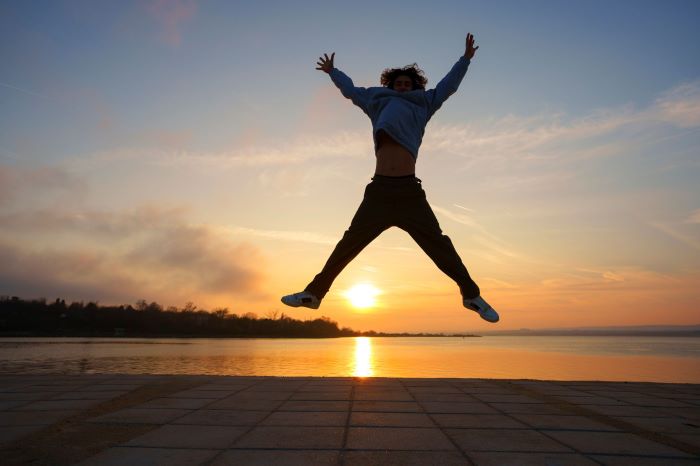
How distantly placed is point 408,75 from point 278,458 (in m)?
3.81

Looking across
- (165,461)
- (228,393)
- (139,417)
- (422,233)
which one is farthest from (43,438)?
(422,233)

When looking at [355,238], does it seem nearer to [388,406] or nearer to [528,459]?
[388,406]

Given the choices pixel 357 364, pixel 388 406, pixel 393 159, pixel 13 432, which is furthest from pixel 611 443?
pixel 357 364

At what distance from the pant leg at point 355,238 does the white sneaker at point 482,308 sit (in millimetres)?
1134

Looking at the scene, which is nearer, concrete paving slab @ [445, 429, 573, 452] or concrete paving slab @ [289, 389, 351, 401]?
concrete paving slab @ [445, 429, 573, 452]

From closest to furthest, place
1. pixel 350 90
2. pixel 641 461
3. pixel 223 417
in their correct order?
pixel 641 461
pixel 223 417
pixel 350 90

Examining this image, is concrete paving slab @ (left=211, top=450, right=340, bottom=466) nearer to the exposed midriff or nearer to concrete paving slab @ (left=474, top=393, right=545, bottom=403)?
the exposed midriff

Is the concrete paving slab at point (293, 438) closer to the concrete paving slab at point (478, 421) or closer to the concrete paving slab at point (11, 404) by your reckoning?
the concrete paving slab at point (478, 421)

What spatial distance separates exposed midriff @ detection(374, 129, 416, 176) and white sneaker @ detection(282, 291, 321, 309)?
135cm

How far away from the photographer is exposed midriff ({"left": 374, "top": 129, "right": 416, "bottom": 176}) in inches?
183

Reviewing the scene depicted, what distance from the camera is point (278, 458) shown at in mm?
2949

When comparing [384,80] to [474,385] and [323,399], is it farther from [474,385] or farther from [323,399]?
[474,385]

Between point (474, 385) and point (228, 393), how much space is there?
313 cm

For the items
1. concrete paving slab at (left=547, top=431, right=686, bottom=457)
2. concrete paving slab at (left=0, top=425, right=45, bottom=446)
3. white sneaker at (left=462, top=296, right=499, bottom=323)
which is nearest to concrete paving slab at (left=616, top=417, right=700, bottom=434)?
concrete paving slab at (left=547, top=431, right=686, bottom=457)
